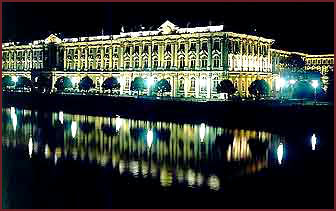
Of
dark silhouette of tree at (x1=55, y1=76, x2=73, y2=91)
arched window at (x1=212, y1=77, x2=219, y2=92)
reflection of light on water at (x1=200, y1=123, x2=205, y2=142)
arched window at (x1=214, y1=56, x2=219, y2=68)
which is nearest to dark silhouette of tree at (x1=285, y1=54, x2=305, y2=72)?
arched window at (x1=214, y1=56, x2=219, y2=68)

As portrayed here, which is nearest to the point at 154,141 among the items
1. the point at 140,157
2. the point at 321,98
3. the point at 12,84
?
the point at 140,157

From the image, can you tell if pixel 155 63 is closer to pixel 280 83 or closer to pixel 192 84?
pixel 192 84

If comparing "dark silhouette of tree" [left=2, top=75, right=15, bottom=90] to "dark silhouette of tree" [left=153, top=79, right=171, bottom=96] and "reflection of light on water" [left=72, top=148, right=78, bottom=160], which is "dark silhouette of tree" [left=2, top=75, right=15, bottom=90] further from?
"reflection of light on water" [left=72, top=148, right=78, bottom=160]

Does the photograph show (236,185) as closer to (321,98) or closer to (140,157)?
(140,157)

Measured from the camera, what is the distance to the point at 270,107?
2917 centimetres

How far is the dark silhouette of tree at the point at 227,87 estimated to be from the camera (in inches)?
1665

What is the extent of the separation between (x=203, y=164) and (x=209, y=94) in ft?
90.3

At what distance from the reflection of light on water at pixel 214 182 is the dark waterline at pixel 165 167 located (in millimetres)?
28

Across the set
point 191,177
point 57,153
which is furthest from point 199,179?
point 57,153

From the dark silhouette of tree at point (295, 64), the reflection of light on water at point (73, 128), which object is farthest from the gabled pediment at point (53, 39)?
the reflection of light on water at point (73, 128)

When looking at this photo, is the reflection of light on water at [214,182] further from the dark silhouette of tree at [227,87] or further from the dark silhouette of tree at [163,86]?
the dark silhouette of tree at [163,86]

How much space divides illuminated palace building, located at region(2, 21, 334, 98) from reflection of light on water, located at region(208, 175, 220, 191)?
2942 cm

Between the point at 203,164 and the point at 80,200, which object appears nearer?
the point at 80,200

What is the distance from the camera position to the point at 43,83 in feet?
188
